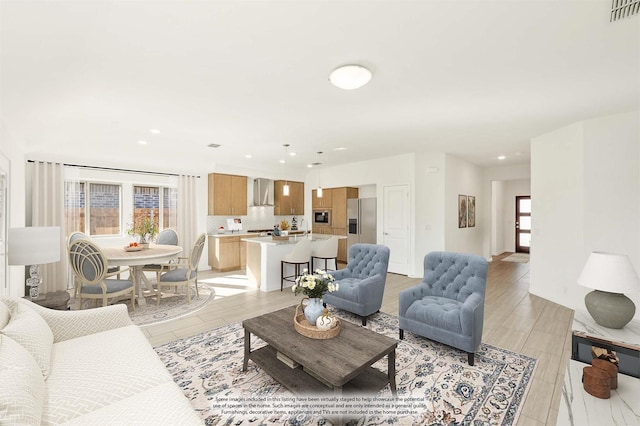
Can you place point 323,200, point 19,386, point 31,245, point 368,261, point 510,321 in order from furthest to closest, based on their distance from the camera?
point 323,200
point 368,261
point 510,321
point 31,245
point 19,386

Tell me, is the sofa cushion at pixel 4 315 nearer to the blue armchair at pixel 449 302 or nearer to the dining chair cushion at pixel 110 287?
the dining chair cushion at pixel 110 287

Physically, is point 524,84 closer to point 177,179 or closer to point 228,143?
point 228,143

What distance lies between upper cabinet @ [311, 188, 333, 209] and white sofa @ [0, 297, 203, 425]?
595 cm

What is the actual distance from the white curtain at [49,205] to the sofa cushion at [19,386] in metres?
4.41

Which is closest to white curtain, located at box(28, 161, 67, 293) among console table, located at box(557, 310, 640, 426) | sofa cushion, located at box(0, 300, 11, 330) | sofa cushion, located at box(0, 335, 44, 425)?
sofa cushion, located at box(0, 300, 11, 330)

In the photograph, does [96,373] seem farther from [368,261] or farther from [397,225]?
[397,225]

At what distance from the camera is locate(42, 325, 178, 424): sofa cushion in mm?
1409

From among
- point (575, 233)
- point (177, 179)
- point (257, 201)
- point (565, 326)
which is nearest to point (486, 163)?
point (575, 233)

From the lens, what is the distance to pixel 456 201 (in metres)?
6.38

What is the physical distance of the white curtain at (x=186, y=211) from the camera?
20.9ft

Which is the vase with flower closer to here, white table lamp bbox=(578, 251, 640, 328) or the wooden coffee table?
the wooden coffee table

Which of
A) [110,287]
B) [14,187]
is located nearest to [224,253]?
[110,287]

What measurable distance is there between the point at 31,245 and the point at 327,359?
311 cm

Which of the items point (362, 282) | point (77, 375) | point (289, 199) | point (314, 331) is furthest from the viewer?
point (289, 199)
